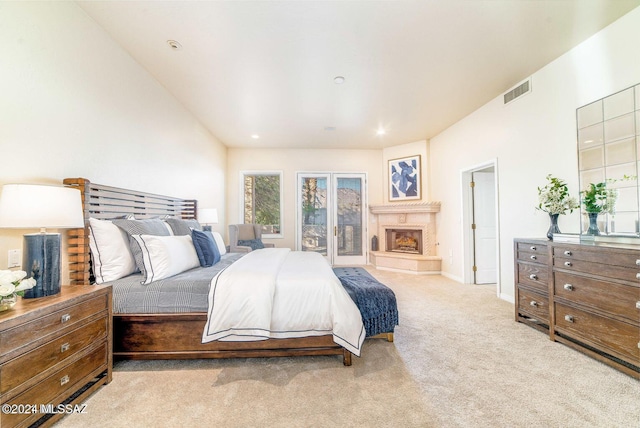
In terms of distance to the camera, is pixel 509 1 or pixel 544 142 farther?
pixel 544 142

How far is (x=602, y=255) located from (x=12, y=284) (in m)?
3.78

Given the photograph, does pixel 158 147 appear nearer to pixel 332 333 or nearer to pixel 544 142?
pixel 332 333

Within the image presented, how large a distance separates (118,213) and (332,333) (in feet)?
7.59

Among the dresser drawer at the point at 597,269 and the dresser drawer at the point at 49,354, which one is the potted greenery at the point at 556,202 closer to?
the dresser drawer at the point at 597,269

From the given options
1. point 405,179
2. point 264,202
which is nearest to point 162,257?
point 264,202

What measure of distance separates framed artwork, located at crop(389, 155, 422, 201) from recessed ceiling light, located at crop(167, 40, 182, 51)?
4.69m

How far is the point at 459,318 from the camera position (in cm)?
293

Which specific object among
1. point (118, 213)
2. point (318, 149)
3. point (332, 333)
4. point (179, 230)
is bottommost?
point (332, 333)

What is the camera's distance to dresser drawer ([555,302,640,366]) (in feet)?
5.88

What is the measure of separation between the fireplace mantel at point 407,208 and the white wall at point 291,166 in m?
0.32

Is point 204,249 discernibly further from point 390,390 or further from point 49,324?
point 390,390

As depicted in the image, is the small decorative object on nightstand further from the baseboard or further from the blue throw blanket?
the baseboard

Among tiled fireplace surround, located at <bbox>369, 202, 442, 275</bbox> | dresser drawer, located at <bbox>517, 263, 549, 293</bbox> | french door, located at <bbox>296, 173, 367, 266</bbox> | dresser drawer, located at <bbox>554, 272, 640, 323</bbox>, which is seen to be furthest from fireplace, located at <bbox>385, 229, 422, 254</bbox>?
dresser drawer, located at <bbox>554, 272, 640, 323</bbox>

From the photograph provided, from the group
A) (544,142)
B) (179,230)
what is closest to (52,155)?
(179,230)
